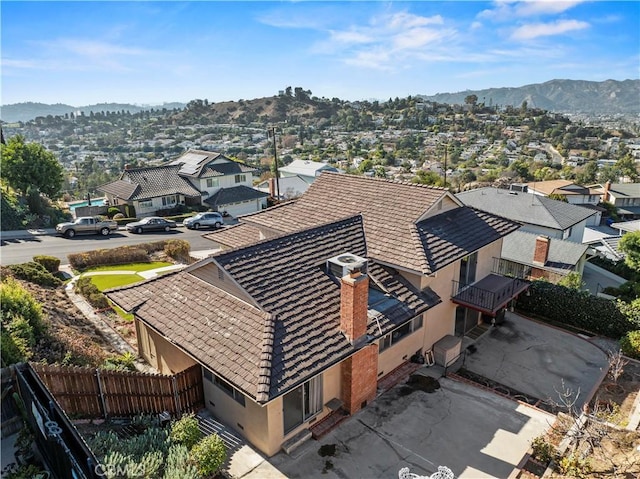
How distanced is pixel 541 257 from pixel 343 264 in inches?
797

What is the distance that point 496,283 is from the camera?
2106cm

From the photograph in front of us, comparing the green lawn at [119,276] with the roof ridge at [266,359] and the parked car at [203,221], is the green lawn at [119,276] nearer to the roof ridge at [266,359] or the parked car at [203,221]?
the parked car at [203,221]

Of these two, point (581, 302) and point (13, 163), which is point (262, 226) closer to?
point (581, 302)

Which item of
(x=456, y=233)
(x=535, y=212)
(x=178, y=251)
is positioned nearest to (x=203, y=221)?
(x=178, y=251)

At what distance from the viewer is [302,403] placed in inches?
525

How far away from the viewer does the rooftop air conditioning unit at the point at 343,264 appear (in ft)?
47.5

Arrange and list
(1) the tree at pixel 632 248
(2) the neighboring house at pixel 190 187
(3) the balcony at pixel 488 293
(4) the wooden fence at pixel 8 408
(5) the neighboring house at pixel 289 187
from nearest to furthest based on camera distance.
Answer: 1. (4) the wooden fence at pixel 8 408
2. (3) the balcony at pixel 488 293
3. (1) the tree at pixel 632 248
4. (2) the neighboring house at pixel 190 187
5. (5) the neighboring house at pixel 289 187

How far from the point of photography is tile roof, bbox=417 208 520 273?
17.9 metres

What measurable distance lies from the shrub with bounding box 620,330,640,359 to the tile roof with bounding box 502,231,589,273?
34.7 ft

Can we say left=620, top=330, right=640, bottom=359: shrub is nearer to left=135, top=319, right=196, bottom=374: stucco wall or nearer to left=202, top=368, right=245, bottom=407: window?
left=202, top=368, right=245, bottom=407: window

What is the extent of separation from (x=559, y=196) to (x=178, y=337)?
63296 millimetres

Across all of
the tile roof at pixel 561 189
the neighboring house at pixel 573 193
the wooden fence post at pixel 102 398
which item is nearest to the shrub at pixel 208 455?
the wooden fence post at pixel 102 398

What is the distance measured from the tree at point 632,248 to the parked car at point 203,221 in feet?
122

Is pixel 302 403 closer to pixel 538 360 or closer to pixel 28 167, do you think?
pixel 538 360
